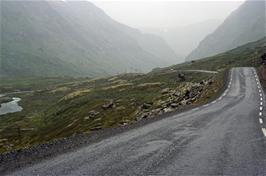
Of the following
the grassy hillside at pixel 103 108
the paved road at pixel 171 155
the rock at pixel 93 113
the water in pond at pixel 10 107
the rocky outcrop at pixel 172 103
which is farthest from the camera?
the water in pond at pixel 10 107

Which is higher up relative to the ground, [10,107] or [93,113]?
[93,113]

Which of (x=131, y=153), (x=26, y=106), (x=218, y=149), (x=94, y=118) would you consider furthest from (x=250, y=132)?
(x=26, y=106)

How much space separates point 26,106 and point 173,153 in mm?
154546

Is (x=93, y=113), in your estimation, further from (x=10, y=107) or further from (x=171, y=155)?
(x=10, y=107)

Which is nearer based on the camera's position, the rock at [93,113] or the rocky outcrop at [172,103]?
the rocky outcrop at [172,103]

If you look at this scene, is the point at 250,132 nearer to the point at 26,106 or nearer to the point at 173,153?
the point at 173,153

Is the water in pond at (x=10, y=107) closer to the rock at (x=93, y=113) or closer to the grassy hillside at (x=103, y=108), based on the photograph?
the grassy hillside at (x=103, y=108)

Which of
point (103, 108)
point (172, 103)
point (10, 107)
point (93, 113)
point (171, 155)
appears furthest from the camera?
point (10, 107)

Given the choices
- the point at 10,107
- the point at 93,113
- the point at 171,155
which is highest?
the point at 171,155

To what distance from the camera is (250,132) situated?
20641mm

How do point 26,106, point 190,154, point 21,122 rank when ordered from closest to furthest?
1. point 190,154
2. point 21,122
3. point 26,106

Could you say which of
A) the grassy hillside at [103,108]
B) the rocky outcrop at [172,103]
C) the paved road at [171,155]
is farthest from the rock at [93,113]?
the paved road at [171,155]

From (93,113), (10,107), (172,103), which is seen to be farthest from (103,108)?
(10,107)

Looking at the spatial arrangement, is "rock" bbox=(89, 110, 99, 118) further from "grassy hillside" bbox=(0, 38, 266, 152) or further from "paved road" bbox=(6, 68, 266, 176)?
"paved road" bbox=(6, 68, 266, 176)
